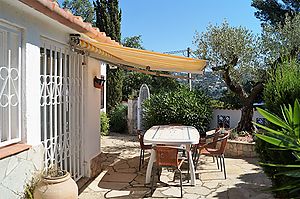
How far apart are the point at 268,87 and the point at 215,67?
9.50 m

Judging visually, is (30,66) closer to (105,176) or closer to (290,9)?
(105,176)

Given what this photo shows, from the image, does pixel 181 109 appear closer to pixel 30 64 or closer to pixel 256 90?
pixel 256 90

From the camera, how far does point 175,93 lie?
18.9 m

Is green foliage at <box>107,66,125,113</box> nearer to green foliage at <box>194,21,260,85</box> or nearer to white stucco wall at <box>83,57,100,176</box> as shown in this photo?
green foliage at <box>194,21,260,85</box>

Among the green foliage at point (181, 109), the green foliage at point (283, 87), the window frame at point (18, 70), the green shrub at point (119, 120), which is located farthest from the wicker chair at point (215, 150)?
the green shrub at point (119, 120)

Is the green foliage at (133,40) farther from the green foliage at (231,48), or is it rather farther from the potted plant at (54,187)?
the potted plant at (54,187)

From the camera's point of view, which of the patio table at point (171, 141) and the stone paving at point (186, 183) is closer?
the stone paving at point (186, 183)

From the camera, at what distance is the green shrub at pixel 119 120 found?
26266 mm

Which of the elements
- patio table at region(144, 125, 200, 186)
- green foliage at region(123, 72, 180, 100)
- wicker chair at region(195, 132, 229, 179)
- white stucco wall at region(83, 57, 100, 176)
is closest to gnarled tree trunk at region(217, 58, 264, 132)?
wicker chair at region(195, 132, 229, 179)

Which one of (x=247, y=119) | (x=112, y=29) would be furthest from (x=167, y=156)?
(x=112, y=29)

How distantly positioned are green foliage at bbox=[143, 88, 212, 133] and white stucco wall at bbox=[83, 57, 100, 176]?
5.89 meters

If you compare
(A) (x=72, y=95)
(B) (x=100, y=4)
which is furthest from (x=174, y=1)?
(A) (x=72, y=95)

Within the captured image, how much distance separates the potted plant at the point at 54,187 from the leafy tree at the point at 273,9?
3474 centimetres

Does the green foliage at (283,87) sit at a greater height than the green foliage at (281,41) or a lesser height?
lesser
